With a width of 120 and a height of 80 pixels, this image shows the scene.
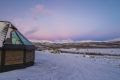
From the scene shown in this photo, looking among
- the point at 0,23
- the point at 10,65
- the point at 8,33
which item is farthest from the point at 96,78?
the point at 0,23

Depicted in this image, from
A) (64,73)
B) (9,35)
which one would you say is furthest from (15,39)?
(64,73)

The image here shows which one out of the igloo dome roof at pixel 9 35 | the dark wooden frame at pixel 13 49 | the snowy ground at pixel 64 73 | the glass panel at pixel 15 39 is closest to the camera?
the snowy ground at pixel 64 73

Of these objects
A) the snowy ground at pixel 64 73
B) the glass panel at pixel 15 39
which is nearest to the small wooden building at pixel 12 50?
the glass panel at pixel 15 39

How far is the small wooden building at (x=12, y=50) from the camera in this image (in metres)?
19.4

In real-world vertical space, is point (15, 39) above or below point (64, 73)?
above

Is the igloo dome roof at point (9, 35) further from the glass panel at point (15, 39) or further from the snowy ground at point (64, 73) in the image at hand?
the snowy ground at point (64, 73)

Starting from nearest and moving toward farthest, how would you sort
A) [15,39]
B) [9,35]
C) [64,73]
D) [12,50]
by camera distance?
[64,73]
[12,50]
[9,35]
[15,39]

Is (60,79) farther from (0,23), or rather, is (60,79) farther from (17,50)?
(0,23)

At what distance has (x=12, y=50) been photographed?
20.1m

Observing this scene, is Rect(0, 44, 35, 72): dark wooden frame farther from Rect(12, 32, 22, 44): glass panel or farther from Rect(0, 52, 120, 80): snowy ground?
Rect(0, 52, 120, 80): snowy ground

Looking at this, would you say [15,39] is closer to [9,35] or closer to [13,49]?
[9,35]

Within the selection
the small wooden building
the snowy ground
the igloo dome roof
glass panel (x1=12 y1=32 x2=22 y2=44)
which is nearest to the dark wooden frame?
the small wooden building

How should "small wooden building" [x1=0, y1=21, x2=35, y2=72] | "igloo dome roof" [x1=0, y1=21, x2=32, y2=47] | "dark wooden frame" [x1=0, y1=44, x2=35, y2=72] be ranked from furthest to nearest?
"igloo dome roof" [x1=0, y1=21, x2=32, y2=47] < "small wooden building" [x1=0, y1=21, x2=35, y2=72] < "dark wooden frame" [x1=0, y1=44, x2=35, y2=72]

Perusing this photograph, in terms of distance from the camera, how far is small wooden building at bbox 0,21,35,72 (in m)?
19.4
